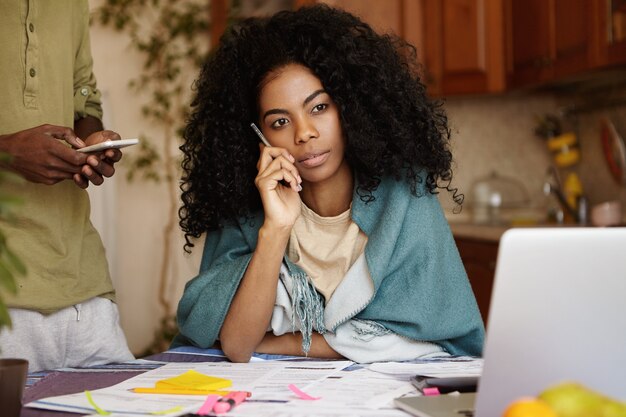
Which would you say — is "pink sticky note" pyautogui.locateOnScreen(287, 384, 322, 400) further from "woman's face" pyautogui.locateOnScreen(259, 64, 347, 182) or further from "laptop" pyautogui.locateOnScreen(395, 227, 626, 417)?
"woman's face" pyautogui.locateOnScreen(259, 64, 347, 182)

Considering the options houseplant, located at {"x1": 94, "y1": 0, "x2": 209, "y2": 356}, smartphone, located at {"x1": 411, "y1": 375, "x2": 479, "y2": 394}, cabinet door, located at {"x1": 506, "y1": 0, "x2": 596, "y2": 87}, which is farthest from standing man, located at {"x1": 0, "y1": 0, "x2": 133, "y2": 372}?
houseplant, located at {"x1": 94, "y1": 0, "x2": 209, "y2": 356}

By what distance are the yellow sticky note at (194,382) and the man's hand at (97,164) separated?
46cm

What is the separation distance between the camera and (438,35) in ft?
13.5

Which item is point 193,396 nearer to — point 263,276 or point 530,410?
point 263,276

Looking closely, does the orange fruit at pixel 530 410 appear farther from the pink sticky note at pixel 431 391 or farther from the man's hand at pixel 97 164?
the man's hand at pixel 97 164

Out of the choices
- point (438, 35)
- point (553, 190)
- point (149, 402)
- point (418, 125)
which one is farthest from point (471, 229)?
point (149, 402)

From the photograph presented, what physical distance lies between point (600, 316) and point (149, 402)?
631mm

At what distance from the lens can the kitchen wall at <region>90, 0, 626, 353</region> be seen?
4.36 m

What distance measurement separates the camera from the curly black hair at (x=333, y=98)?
1.79 metres

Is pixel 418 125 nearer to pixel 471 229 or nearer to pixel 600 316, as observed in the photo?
pixel 600 316

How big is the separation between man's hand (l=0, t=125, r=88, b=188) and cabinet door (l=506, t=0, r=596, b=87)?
8.09 ft

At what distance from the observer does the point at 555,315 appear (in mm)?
895

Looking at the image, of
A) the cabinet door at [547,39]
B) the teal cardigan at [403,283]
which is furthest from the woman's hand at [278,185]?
the cabinet door at [547,39]

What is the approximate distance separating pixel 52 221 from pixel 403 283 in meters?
0.75
